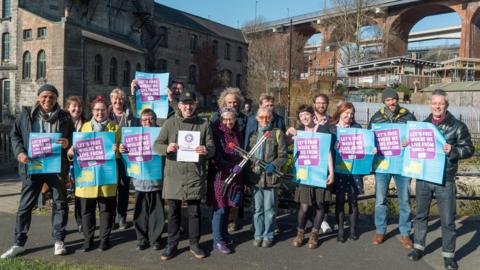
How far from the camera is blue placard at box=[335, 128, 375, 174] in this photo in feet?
20.7

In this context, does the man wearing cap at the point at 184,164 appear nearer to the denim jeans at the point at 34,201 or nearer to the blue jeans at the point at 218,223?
the blue jeans at the point at 218,223

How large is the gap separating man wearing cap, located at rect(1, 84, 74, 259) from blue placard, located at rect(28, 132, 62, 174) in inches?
2.8

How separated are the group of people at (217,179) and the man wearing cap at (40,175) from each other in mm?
13

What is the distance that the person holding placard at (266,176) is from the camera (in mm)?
6062

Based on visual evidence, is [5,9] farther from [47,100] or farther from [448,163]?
[448,163]

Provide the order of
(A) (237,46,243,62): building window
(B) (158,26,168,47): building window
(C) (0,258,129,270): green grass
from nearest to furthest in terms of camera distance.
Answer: (C) (0,258,129,270): green grass < (B) (158,26,168,47): building window < (A) (237,46,243,62): building window

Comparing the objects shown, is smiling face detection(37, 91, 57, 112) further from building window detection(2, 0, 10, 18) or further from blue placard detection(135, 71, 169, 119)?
building window detection(2, 0, 10, 18)

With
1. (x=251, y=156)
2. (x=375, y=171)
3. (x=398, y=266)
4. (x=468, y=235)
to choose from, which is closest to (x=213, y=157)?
(x=251, y=156)

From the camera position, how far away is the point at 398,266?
5.57 meters

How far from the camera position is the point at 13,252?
572 centimetres

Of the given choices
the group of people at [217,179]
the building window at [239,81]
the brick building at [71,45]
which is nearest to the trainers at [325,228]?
the group of people at [217,179]

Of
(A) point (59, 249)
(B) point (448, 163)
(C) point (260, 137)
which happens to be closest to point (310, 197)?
(C) point (260, 137)

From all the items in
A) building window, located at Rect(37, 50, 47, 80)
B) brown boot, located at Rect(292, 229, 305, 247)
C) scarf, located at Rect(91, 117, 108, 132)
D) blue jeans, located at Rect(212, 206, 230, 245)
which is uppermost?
building window, located at Rect(37, 50, 47, 80)

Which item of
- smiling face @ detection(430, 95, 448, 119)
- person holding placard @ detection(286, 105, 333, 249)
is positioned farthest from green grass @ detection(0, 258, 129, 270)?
smiling face @ detection(430, 95, 448, 119)
